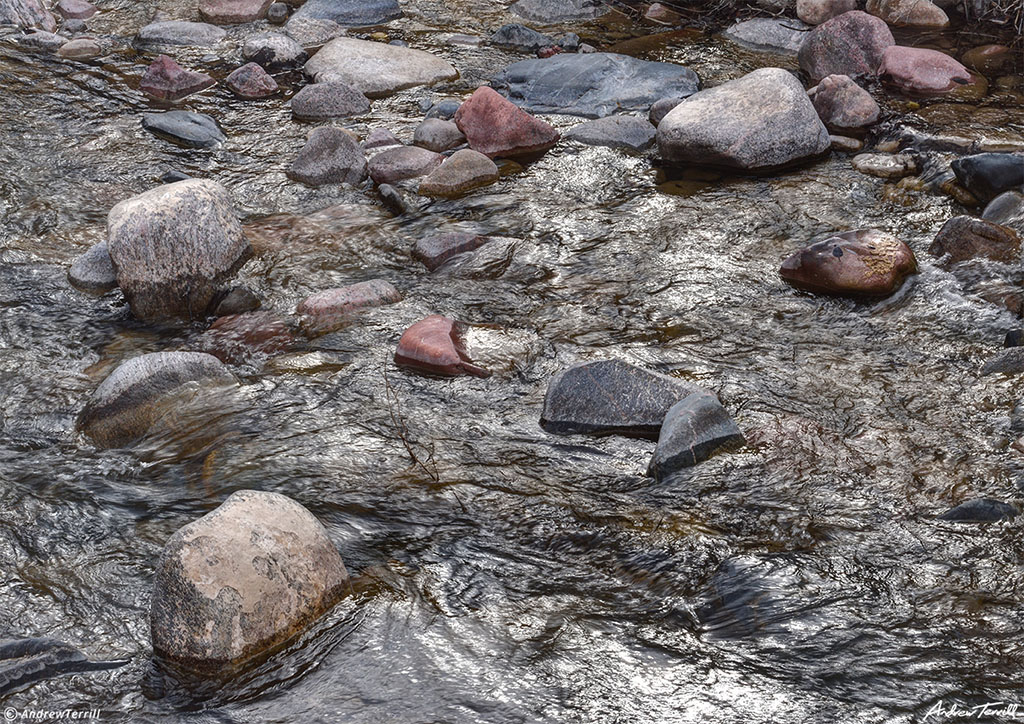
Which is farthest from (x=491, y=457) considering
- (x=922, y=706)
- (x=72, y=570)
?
(x=922, y=706)

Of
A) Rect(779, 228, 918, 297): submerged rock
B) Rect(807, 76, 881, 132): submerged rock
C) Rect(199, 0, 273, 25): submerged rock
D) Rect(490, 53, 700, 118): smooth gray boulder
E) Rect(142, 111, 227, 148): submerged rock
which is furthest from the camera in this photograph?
Rect(199, 0, 273, 25): submerged rock

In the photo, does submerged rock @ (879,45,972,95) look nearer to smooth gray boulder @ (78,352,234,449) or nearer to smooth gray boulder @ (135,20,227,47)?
smooth gray boulder @ (78,352,234,449)

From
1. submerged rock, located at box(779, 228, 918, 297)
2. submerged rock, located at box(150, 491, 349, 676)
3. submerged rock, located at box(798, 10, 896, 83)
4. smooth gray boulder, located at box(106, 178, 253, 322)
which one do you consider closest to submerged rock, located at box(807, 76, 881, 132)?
submerged rock, located at box(798, 10, 896, 83)

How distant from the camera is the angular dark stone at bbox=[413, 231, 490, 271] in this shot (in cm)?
564

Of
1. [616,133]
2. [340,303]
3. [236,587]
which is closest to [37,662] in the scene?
[236,587]

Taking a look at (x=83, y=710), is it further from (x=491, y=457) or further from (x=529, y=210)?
(x=529, y=210)

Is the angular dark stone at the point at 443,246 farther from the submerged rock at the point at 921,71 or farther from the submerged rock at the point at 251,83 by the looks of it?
the submerged rock at the point at 921,71

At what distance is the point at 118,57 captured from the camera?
9086mm

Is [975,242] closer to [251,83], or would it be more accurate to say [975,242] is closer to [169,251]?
[169,251]

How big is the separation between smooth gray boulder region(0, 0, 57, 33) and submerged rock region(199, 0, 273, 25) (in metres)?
1.50

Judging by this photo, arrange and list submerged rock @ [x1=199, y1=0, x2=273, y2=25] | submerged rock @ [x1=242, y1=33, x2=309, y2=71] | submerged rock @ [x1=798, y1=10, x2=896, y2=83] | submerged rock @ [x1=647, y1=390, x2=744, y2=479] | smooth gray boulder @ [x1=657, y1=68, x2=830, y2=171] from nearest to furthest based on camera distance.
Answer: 1. submerged rock @ [x1=647, y1=390, x2=744, y2=479]
2. smooth gray boulder @ [x1=657, y1=68, x2=830, y2=171]
3. submerged rock @ [x1=798, y1=10, x2=896, y2=83]
4. submerged rock @ [x1=242, y1=33, x2=309, y2=71]
5. submerged rock @ [x1=199, y1=0, x2=273, y2=25]

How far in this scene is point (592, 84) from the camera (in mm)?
7910

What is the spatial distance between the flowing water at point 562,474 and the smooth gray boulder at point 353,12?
3.87 m

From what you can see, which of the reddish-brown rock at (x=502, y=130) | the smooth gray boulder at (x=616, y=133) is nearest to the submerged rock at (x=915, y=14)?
the smooth gray boulder at (x=616, y=133)
